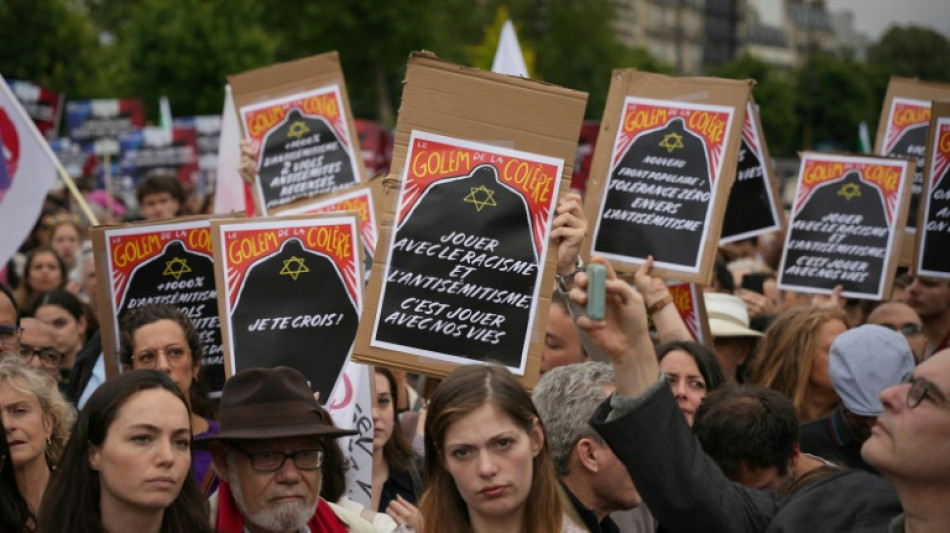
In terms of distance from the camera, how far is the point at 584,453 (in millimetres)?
4484

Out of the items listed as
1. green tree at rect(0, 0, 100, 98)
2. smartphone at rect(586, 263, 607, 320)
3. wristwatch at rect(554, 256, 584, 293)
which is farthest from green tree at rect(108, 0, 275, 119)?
smartphone at rect(586, 263, 607, 320)

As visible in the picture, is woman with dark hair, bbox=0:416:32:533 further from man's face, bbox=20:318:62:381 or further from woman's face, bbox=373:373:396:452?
man's face, bbox=20:318:62:381

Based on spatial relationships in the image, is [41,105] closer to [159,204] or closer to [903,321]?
[159,204]

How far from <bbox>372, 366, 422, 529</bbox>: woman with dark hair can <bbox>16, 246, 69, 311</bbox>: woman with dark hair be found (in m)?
4.20

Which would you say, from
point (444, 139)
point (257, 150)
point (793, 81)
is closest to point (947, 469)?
point (444, 139)

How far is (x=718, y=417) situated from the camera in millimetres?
4809

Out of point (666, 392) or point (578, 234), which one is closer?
point (666, 392)

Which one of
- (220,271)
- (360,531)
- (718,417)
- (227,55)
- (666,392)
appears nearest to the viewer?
(666,392)

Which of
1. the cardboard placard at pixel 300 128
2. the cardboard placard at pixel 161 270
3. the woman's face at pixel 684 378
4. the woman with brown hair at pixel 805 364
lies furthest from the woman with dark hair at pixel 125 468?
the cardboard placard at pixel 300 128

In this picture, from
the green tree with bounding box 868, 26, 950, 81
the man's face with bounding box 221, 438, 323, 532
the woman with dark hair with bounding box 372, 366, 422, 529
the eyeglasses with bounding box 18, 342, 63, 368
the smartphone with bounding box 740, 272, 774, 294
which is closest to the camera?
the man's face with bounding box 221, 438, 323, 532

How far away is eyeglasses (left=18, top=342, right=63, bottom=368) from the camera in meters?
6.32

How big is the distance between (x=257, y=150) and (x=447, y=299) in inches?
149

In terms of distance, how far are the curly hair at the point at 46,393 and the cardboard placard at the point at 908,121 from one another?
223 inches

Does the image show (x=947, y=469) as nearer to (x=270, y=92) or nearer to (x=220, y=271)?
(x=220, y=271)
